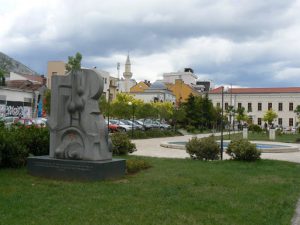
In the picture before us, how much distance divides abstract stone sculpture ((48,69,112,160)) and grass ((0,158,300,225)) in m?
1.08

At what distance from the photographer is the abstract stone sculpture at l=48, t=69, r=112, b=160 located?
38.7 feet

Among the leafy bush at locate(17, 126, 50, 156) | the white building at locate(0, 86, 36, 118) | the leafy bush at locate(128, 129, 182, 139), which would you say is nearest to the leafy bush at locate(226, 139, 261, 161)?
the leafy bush at locate(17, 126, 50, 156)

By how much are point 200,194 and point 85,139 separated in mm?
3680

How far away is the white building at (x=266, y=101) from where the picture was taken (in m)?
104

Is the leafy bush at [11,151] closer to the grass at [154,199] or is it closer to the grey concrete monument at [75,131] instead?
the grass at [154,199]

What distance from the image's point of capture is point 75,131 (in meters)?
12.0

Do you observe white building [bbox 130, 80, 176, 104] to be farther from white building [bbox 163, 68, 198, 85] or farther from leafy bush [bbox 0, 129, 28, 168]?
leafy bush [bbox 0, 129, 28, 168]

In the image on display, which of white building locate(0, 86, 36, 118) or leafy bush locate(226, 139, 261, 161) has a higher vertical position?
white building locate(0, 86, 36, 118)

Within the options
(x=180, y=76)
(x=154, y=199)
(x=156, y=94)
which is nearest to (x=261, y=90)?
(x=180, y=76)

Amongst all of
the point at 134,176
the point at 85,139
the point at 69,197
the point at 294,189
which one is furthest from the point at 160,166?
the point at 69,197

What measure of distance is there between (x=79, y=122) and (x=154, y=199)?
3954 mm

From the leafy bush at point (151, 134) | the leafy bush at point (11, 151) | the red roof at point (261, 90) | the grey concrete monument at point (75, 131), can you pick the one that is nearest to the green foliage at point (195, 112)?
the leafy bush at point (151, 134)

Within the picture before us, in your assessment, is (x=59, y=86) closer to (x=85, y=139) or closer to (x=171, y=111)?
(x=85, y=139)

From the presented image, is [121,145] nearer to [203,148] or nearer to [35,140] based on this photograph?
[203,148]
